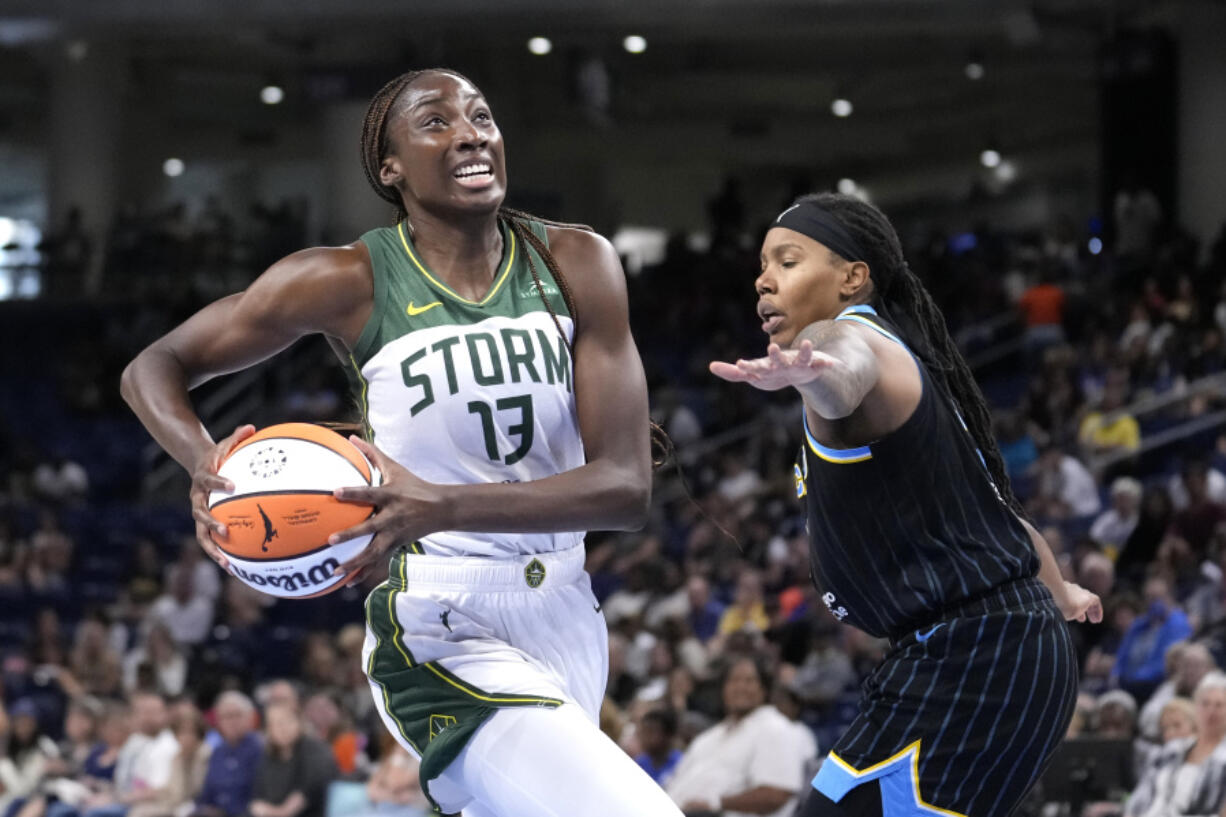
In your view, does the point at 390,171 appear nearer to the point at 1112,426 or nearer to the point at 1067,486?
the point at 1067,486

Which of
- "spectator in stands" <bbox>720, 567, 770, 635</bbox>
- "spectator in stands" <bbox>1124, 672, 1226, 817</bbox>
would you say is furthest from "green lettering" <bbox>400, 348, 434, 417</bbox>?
"spectator in stands" <bbox>720, 567, 770, 635</bbox>

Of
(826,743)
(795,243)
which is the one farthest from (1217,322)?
(795,243)

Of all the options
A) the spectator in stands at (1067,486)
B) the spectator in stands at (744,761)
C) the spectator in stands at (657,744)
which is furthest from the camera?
the spectator in stands at (1067,486)

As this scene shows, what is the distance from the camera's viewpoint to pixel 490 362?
3.52 meters

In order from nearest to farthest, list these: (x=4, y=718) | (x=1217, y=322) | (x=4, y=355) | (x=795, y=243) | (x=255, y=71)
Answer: (x=795, y=243) → (x=4, y=718) → (x=1217, y=322) → (x=4, y=355) → (x=255, y=71)

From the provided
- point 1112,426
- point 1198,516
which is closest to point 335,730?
point 1198,516

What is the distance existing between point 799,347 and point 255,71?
23.3m

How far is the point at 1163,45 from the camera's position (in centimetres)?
1808

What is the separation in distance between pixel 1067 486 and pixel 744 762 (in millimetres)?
4104

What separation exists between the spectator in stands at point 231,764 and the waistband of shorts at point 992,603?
7061 millimetres

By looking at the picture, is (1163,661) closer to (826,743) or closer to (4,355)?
(826,743)

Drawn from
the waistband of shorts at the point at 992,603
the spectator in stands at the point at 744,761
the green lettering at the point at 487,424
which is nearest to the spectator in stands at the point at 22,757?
the spectator in stands at the point at 744,761

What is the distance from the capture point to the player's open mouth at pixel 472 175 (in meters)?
3.63

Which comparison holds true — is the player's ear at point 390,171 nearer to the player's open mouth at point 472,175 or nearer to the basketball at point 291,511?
the player's open mouth at point 472,175
